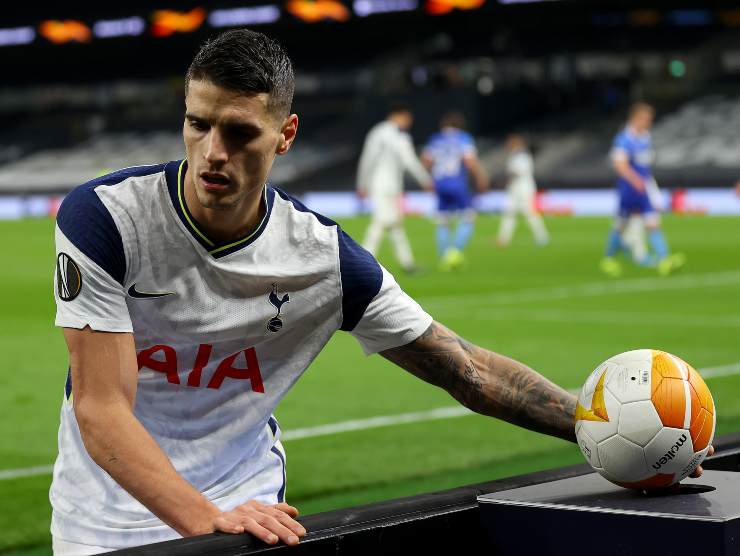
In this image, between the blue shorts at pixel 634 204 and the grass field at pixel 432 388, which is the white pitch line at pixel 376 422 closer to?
the grass field at pixel 432 388

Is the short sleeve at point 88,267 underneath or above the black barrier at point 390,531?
above

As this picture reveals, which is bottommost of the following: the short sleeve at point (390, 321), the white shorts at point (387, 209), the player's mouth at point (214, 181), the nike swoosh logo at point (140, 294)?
the short sleeve at point (390, 321)

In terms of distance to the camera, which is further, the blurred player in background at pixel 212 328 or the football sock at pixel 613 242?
the football sock at pixel 613 242

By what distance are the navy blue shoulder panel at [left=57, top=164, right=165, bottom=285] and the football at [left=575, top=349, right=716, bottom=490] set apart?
53.7 inches

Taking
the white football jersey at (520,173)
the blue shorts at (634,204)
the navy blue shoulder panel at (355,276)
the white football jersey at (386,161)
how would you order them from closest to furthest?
the navy blue shoulder panel at (355,276) < the blue shorts at (634,204) < the white football jersey at (386,161) < the white football jersey at (520,173)

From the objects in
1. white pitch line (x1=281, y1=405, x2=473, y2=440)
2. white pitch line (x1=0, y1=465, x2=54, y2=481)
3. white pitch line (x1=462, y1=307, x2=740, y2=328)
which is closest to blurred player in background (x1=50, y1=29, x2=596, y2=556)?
white pitch line (x1=0, y1=465, x2=54, y2=481)

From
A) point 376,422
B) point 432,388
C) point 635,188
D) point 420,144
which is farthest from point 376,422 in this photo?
point 420,144

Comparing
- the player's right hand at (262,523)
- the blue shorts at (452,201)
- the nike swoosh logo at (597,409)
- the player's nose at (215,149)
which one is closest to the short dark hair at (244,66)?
the player's nose at (215,149)

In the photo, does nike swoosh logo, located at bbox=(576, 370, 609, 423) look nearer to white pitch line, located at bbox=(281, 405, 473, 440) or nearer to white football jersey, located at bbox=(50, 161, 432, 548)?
white football jersey, located at bbox=(50, 161, 432, 548)

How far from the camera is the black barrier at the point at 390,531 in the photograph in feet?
9.72

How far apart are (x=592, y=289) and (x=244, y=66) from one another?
13.3 metres

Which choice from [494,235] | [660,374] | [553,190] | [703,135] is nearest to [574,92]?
[703,135]

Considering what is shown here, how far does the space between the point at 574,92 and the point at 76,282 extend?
→ 43.3 m

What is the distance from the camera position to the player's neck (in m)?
3.45
